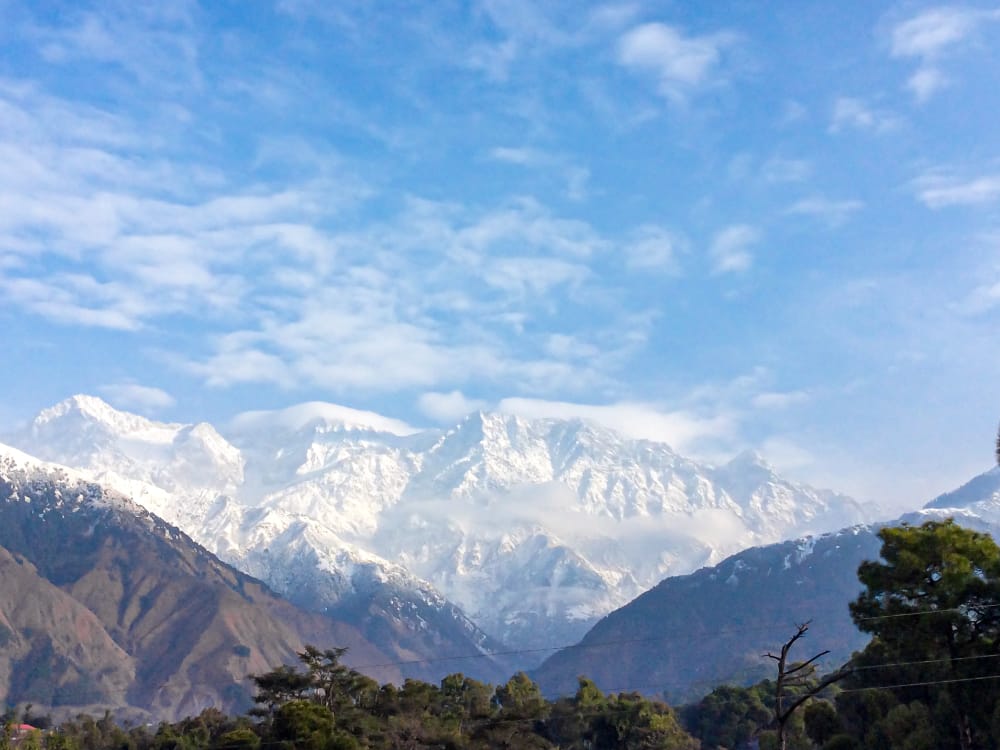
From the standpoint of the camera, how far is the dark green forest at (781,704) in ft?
204

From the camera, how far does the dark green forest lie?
62062 mm

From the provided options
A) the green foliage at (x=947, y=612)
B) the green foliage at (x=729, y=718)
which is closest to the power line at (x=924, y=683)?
the green foliage at (x=947, y=612)

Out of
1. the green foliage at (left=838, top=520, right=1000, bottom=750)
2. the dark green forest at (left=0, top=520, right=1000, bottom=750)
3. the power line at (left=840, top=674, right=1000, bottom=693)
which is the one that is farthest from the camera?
the dark green forest at (left=0, top=520, right=1000, bottom=750)

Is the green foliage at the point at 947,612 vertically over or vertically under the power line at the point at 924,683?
over

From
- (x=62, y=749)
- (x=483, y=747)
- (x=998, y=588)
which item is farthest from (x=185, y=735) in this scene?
(x=998, y=588)

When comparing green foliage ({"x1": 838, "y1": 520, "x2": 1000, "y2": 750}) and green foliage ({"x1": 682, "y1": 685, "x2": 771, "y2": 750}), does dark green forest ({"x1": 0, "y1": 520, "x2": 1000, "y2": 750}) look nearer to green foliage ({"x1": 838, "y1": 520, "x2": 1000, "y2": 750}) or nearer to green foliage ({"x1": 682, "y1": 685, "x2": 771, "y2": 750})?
green foliage ({"x1": 838, "y1": 520, "x2": 1000, "y2": 750})

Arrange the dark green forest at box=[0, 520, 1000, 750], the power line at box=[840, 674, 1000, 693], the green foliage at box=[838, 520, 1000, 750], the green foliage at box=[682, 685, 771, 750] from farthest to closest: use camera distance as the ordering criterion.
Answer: the green foliage at box=[682, 685, 771, 750] < the dark green forest at box=[0, 520, 1000, 750] < the green foliage at box=[838, 520, 1000, 750] < the power line at box=[840, 674, 1000, 693]

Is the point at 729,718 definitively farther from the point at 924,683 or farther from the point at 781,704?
the point at 924,683

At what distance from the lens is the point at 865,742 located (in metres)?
78.8

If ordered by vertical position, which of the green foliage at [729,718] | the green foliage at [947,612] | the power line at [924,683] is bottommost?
the green foliage at [729,718]

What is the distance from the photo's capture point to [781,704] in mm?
85188

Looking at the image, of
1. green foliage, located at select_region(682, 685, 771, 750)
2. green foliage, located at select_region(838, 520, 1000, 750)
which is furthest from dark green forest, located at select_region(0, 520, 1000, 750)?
green foliage, located at select_region(682, 685, 771, 750)

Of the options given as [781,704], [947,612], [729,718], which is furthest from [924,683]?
[729,718]

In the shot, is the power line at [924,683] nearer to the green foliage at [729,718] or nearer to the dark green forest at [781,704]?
the dark green forest at [781,704]
